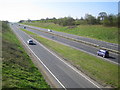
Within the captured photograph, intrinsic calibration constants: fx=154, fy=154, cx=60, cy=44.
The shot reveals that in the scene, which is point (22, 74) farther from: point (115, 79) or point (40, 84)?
point (115, 79)

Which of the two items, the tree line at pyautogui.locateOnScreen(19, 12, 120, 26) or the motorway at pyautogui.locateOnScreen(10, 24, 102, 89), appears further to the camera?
the tree line at pyautogui.locateOnScreen(19, 12, 120, 26)

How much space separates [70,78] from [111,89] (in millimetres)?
5436

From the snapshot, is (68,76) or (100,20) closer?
(68,76)

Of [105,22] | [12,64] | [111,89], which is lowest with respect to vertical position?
[111,89]

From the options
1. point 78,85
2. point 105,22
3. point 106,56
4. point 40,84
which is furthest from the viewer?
point 105,22

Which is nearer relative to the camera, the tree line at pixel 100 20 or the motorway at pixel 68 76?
the motorway at pixel 68 76

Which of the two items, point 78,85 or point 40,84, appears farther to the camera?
point 78,85

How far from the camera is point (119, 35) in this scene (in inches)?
2501

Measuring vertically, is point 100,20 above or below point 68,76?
above

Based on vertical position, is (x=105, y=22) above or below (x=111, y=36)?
above

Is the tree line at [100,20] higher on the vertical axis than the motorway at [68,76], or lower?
higher

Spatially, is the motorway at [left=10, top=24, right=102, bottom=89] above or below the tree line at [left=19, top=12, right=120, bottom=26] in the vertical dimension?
below

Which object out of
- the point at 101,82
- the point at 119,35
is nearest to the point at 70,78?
the point at 101,82

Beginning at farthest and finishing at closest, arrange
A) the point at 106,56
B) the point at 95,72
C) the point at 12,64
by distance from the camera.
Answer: the point at 106,56, the point at 95,72, the point at 12,64
